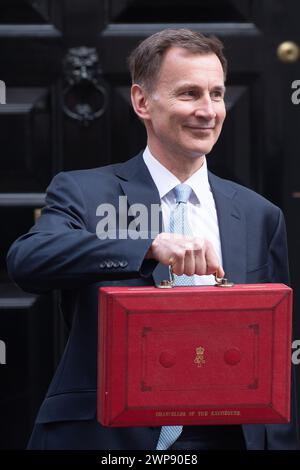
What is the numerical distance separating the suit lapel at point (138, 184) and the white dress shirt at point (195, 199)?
0.05 feet

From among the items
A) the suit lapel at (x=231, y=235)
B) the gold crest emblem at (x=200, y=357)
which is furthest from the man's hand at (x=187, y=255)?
the suit lapel at (x=231, y=235)

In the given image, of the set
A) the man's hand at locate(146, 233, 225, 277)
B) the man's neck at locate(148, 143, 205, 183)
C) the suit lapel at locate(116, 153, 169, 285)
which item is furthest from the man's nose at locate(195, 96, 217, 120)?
the man's hand at locate(146, 233, 225, 277)

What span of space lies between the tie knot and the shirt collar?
0.07 ft

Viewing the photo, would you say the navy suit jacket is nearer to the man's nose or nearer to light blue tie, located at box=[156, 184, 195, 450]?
light blue tie, located at box=[156, 184, 195, 450]

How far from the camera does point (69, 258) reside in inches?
111

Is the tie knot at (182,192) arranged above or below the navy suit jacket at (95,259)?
above

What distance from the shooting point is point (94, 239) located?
9.25ft

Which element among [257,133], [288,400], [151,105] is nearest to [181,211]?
[151,105]

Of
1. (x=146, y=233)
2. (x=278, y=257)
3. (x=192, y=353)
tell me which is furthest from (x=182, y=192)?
(x=192, y=353)

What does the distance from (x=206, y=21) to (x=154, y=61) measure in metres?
1.22

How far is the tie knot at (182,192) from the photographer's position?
3053mm

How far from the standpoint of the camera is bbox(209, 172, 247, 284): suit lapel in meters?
3.03

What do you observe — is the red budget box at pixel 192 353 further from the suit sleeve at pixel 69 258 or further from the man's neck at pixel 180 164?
the man's neck at pixel 180 164
